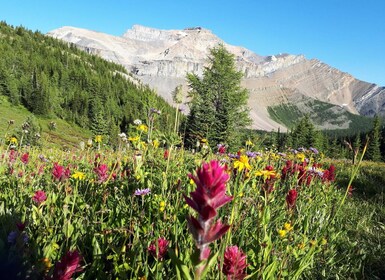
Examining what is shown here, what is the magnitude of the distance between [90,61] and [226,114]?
144882mm

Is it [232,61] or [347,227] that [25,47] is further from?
[347,227]

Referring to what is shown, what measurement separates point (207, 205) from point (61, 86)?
133 meters

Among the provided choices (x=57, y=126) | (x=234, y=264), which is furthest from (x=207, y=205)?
(x=57, y=126)

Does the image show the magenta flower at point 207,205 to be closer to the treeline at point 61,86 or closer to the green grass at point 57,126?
the treeline at point 61,86

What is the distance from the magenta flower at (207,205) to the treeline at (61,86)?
7658cm

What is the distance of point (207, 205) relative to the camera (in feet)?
2.89

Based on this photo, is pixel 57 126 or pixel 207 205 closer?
pixel 207 205

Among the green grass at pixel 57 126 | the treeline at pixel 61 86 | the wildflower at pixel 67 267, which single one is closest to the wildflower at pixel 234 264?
the wildflower at pixel 67 267

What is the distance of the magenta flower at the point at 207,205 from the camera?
87 centimetres

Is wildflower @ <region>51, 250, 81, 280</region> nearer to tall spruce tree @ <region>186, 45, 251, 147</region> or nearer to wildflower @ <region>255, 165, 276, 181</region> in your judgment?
wildflower @ <region>255, 165, 276, 181</region>

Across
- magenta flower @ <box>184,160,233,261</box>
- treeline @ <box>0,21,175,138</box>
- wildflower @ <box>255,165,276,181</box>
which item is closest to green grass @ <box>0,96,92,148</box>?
treeline @ <box>0,21,175,138</box>

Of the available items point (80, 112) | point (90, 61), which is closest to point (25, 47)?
point (90, 61)

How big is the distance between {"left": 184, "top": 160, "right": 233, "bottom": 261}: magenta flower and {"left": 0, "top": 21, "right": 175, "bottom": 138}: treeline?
76.6m

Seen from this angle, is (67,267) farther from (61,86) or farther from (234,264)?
(61,86)
